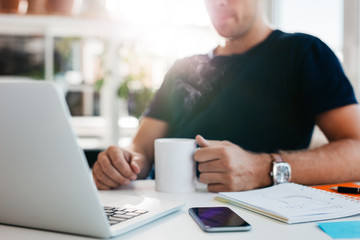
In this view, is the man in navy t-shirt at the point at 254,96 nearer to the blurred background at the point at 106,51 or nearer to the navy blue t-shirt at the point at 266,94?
the navy blue t-shirt at the point at 266,94

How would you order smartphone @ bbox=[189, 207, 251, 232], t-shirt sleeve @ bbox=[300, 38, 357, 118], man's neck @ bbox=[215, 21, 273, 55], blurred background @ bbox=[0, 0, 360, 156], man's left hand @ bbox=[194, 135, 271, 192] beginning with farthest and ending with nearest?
blurred background @ bbox=[0, 0, 360, 156] < man's neck @ bbox=[215, 21, 273, 55] < t-shirt sleeve @ bbox=[300, 38, 357, 118] < man's left hand @ bbox=[194, 135, 271, 192] < smartphone @ bbox=[189, 207, 251, 232]

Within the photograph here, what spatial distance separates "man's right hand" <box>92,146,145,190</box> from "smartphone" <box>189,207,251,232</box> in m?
0.33

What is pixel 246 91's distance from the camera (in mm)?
1443

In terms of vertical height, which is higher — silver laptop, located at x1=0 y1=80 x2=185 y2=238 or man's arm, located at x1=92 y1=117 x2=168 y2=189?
silver laptop, located at x1=0 y1=80 x2=185 y2=238

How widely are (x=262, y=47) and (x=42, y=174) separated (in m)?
1.06

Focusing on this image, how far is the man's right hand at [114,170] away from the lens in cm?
105

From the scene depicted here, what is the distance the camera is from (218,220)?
0.69 m

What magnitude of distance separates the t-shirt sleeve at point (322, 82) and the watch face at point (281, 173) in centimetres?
38

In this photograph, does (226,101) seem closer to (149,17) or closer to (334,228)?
(334,228)

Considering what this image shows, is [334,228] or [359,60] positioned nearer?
[334,228]

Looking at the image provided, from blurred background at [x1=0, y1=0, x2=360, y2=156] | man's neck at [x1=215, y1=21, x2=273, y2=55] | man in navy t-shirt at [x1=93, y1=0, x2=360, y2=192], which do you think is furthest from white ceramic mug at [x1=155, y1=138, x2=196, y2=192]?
blurred background at [x1=0, y1=0, x2=360, y2=156]

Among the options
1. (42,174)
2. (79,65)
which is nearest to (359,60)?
(42,174)

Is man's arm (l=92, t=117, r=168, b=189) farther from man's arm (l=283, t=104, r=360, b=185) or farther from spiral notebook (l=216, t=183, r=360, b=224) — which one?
man's arm (l=283, t=104, r=360, b=185)

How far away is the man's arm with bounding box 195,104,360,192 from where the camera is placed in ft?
3.16
